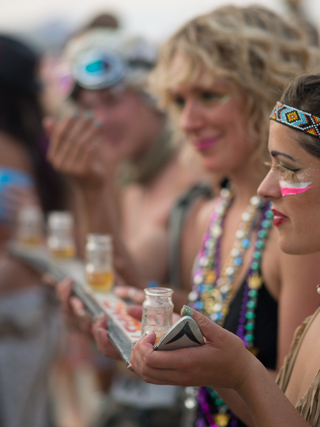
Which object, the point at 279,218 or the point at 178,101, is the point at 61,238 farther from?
the point at 279,218

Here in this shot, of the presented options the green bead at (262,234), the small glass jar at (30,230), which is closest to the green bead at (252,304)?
the green bead at (262,234)

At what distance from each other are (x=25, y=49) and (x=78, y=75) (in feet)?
1.50

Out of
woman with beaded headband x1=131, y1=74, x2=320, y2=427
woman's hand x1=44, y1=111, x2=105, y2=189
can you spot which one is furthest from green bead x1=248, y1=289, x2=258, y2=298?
woman's hand x1=44, y1=111, x2=105, y2=189

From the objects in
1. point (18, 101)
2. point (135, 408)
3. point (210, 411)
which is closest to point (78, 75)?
point (18, 101)

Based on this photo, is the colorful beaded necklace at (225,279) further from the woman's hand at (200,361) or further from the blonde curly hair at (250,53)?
the woman's hand at (200,361)

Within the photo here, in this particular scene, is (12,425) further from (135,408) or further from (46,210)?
(46,210)

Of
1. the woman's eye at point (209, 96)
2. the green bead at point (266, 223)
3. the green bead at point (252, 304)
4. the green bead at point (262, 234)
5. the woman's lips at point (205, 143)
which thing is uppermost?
the woman's eye at point (209, 96)

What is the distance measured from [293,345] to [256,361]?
31 cm

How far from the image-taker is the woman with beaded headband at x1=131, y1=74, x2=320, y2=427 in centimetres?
121

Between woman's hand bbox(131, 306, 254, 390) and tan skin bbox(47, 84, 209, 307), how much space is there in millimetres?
1183

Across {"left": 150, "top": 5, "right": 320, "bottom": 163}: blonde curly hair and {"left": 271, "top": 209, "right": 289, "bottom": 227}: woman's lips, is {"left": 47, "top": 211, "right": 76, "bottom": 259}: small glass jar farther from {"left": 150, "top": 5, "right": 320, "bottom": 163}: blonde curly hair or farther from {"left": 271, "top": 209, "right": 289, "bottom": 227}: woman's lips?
{"left": 271, "top": 209, "right": 289, "bottom": 227}: woman's lips

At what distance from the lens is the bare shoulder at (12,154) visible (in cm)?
350

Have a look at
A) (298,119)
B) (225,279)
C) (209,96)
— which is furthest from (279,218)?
(209,96)

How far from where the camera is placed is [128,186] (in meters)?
4.00
